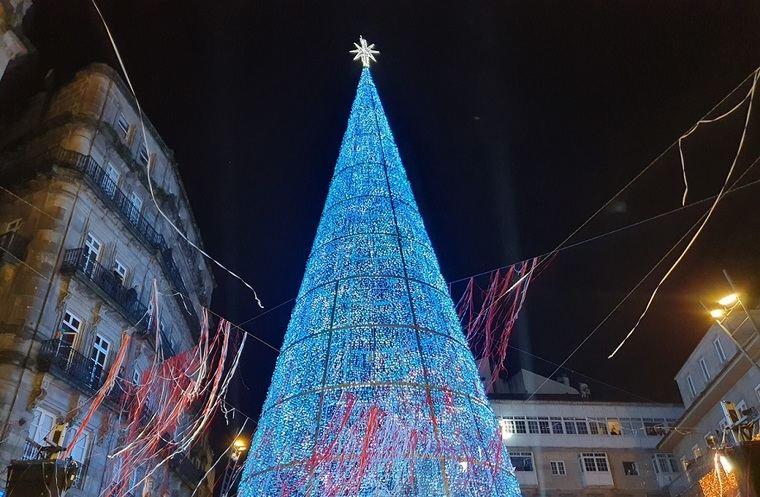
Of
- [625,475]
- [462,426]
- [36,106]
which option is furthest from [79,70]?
[625,475]

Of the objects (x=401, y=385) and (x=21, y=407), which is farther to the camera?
(x=21, y=407)

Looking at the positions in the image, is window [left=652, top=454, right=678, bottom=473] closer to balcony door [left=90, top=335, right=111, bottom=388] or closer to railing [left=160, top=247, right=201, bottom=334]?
railing [left=160, top=247, right=201, bottom=334]

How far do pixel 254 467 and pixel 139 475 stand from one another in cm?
1220

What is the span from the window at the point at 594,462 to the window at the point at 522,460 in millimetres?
2729

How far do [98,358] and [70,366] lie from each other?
1.72 metres

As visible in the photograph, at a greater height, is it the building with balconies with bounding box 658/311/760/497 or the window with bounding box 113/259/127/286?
the window with bounding box 113/259/127/286

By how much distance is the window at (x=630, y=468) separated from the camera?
31359mm

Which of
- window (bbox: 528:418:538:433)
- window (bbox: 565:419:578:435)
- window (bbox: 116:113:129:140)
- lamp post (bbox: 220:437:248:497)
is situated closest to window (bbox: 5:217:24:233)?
window (bbox: 116:113:129:140)

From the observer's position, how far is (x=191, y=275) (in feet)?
88.5

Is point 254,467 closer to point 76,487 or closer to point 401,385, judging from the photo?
point 401,385

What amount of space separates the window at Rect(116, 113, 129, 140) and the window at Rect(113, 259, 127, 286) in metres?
4.69

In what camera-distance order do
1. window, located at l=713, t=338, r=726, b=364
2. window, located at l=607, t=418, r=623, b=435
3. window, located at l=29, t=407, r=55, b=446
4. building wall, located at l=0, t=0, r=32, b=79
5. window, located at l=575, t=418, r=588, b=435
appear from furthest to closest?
window, located at l=607, t=418, r=623, b=435 → window, located at l=575, t=418, r=588, b=435 → window, located at l=713, t=338, r=726, b=364 → building wall, located at l=0, t=0, r=32, b=79 → window, located at l=29, t=407, r=55, b=446

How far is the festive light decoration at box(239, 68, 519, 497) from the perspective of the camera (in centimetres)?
900

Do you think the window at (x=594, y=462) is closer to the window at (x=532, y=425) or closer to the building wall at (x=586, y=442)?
the building wall at (x=586, y=442)
